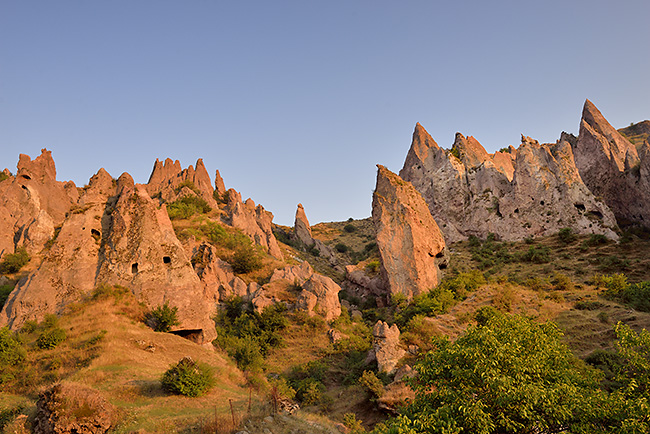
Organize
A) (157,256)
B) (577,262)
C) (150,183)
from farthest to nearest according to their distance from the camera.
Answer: (150,183) < (577,262) < (157,256)

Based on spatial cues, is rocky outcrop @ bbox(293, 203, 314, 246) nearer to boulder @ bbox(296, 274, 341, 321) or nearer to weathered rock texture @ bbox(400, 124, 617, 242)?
weathered rock texture @ bbox(400, 124, 617, 242)

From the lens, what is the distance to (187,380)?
13.7m

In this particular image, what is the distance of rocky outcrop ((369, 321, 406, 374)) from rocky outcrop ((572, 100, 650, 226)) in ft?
118

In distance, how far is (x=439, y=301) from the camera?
95.9 feet

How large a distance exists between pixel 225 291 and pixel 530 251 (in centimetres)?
3012

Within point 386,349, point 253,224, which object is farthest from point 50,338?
point 253,224

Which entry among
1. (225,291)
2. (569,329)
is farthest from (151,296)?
(569,329)

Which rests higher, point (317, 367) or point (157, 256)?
point (157, 256)

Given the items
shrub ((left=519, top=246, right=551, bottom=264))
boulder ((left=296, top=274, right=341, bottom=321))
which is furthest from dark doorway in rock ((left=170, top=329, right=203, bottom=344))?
shrub ((left=519, top=246, right=551, bottom=264))

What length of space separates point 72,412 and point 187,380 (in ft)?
15.5

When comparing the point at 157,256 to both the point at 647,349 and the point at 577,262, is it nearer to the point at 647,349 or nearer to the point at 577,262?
the point at 647,349

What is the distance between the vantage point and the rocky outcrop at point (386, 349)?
22.1 m

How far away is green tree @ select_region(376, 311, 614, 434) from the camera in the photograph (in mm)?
8547

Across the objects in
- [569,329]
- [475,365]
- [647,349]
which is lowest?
[569,329]
